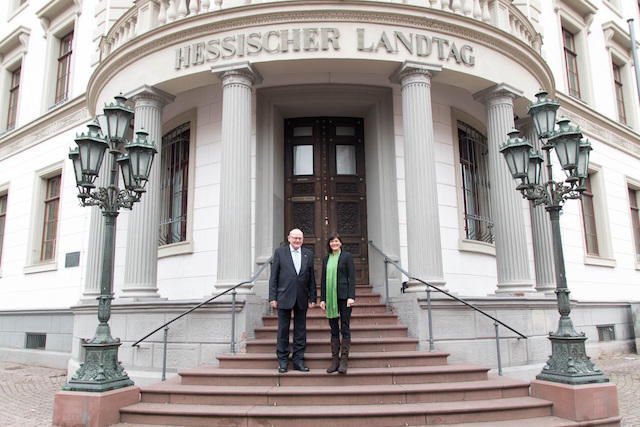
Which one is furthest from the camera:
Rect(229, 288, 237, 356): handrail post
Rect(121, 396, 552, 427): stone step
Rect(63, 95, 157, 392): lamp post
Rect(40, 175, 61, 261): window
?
Rect(40, 175, 61, 261): window

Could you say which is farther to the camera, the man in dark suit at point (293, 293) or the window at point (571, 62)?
the window at point (571, 62)

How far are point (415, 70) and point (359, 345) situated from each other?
15.5ft

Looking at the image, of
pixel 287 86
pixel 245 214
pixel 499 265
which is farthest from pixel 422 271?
pixel 287 86

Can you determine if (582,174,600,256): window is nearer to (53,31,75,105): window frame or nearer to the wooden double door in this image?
the wooden double door

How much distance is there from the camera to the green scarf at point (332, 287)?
22.5 feet

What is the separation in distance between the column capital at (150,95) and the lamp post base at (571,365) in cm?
772

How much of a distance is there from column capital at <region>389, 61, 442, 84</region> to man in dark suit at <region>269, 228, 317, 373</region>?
12.3 ft

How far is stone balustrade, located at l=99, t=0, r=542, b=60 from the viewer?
9367 mm

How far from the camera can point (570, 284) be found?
13.1 m

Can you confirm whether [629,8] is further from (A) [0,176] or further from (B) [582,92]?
(A) [0,176]

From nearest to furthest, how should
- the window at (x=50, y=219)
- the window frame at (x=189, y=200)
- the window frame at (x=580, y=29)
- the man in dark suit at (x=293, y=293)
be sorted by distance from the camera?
1. the man in dark suit at (x=293, y=293)
2. the window frame at (x=189, y=200)
3. the window at (x=50, y=219)
4. the window frame at (x=580, y=29)

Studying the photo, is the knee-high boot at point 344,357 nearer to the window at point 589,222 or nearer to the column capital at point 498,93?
the column capital at point 498,93

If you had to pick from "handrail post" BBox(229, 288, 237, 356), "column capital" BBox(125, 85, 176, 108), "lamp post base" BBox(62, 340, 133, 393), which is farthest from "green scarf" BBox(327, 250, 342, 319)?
"column capital" BBox(125, 85, 176, 108)

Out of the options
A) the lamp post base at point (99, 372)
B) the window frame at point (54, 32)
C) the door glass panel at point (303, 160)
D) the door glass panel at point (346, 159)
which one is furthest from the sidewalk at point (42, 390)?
the window frame at point (54, 32)
